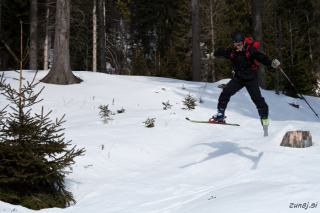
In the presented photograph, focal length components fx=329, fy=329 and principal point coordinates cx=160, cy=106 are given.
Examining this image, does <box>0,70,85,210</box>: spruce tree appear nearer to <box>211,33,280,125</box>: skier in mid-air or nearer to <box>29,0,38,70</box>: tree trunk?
<box>211,33,280,125</box>: skier in mid-air

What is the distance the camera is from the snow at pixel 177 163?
4672 mm

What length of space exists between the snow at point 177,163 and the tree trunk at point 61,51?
1.23 metres

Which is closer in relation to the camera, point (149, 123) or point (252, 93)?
point (252, 93)

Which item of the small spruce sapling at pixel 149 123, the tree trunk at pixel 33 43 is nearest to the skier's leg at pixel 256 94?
the small spruce sapling at pixel 149 123

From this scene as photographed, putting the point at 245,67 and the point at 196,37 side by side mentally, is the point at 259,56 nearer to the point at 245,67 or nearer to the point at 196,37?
the point at 245,67

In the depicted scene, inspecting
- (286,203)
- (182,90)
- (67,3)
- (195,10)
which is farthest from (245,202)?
(195,10)

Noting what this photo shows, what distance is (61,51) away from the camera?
14.8m

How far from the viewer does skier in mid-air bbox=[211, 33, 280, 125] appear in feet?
23.4

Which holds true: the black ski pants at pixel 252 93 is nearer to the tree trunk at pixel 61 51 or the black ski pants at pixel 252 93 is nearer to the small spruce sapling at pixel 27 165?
the small spruce sapling at pixel 27 165

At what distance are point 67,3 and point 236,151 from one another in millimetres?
10913

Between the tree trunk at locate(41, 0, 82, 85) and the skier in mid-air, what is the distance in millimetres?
9077

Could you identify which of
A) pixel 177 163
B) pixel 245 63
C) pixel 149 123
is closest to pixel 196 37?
pixel 149 123

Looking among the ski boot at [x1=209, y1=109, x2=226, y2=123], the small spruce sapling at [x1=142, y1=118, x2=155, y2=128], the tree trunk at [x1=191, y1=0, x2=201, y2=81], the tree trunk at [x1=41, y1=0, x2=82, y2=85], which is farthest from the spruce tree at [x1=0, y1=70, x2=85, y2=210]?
the tree trunk at [x1=191, y1=0, x2=201, y2=81]

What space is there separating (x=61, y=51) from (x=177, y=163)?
31.7 ft
